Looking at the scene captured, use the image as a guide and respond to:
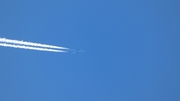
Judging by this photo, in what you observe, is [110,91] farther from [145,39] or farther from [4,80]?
[4,80]

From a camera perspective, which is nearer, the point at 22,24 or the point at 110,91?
the point at 22,24

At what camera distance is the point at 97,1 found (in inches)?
57.4

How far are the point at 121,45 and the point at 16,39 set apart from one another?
82 cm

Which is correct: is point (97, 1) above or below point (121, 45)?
above

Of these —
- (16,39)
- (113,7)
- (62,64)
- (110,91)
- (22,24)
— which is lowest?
(110,91)

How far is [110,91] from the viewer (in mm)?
1494

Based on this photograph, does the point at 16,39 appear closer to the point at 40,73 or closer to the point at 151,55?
the point at 40,73

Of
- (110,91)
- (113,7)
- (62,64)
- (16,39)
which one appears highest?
(113,7)

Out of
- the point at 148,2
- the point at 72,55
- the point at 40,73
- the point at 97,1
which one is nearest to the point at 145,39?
the point at 148,2

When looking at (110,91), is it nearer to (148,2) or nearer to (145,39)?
(145,39)

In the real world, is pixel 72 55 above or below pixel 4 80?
above

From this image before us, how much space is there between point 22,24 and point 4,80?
1.51ft

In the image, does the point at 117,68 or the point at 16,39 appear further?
the point at 117,68

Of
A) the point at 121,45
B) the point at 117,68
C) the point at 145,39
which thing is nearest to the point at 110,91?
the point at 117,68
